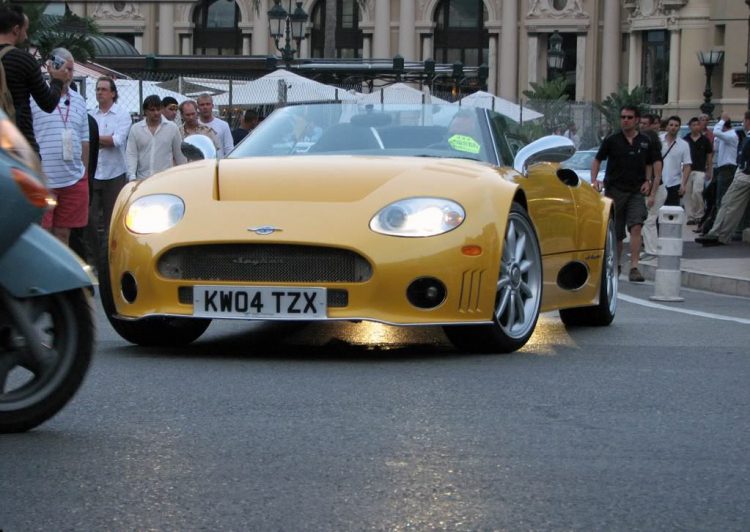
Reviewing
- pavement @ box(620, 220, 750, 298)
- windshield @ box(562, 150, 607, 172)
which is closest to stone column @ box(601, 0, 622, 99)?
windshield @ box(562, 150, 607, 172)

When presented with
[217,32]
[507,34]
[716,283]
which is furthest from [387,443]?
[217,32]

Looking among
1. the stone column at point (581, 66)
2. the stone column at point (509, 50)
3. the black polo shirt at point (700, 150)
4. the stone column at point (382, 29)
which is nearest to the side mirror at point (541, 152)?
the black polo shirt at point (700, 150)

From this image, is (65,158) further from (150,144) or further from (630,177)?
(630,177)

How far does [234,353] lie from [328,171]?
0.96 metres

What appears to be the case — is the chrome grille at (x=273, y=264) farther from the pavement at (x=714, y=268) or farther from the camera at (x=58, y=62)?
the pavement at (x=714, y=268)

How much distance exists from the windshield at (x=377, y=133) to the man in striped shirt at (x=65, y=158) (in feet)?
8.75

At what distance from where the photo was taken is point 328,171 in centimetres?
713

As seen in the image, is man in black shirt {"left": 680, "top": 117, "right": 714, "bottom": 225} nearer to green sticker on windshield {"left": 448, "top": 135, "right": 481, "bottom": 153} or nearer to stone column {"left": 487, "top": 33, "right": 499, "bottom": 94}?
green sticker on windshield {"left": 448, "top": 135, "right": 481, "bottom": 153}

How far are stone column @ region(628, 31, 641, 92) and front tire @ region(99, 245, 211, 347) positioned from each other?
71577mm

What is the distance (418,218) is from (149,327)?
144 cm

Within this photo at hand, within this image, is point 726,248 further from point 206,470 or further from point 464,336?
point 206,470

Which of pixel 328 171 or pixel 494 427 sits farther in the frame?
pixel 328 171

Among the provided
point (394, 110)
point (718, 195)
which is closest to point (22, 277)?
point (394, 110)

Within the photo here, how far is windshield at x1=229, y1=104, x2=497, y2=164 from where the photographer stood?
791cm
